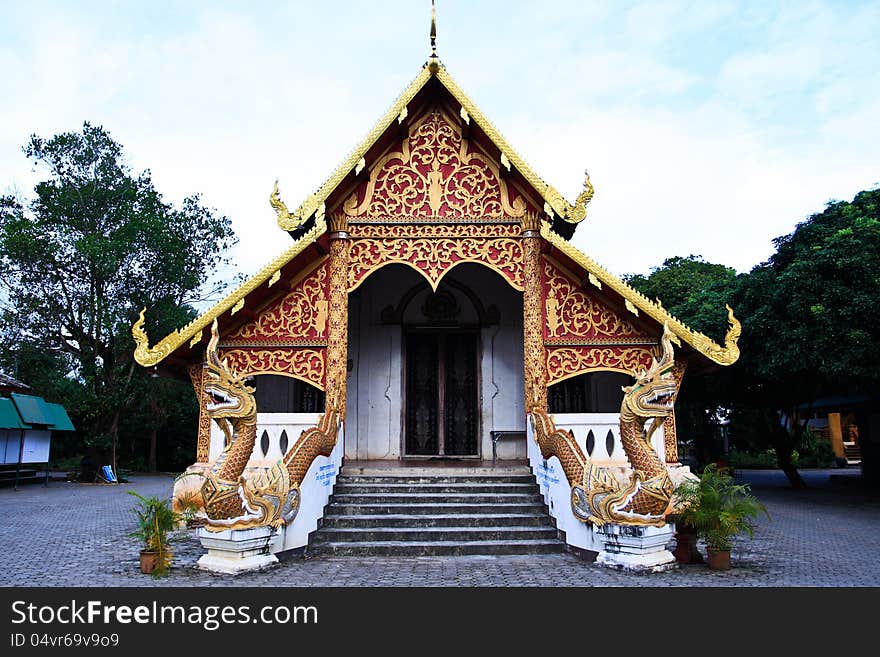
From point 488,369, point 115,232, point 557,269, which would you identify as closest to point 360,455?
point 488,369

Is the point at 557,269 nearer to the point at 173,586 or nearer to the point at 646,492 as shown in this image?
the point at 646,492

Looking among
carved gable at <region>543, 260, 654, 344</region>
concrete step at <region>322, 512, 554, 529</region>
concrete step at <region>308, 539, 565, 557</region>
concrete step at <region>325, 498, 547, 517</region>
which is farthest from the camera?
carved gable at <region>543, 260, 654, 344</region>

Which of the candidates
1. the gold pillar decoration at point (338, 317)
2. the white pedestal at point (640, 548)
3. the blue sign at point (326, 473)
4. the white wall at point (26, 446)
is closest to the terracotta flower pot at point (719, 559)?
the white pedestal at point (640, 548)

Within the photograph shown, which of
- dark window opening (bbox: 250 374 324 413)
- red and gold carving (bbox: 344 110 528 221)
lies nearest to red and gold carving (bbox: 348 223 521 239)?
red and gold carving (bbox: 344 110 528 221)

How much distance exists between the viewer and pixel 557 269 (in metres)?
8.47

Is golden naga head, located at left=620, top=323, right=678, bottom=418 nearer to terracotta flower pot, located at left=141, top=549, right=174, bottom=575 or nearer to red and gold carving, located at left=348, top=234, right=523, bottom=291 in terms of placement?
red and gold carving, located at left=348, top=234, right=523, bottom=291

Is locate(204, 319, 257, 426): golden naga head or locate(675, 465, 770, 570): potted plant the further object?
locate(204, 319, 257, 426): golden naga head

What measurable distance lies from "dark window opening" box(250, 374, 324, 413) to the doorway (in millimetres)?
1577

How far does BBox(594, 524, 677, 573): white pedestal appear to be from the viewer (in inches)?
228

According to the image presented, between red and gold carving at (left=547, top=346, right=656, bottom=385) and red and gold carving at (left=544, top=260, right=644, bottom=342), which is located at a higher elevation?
red and gold carving at (left=544, top=260, right=644, bottom=342)

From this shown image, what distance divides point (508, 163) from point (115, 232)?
14186 millimetres

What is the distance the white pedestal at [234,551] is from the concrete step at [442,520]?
1185 millimetres

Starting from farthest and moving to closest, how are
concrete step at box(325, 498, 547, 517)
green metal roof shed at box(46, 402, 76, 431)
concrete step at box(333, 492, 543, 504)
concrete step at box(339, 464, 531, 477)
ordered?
1. green metal roof shed at box(46, 402, 76, 431)
2. concrete step at box(339, 464, 531, 477)
3. concrete step at box(333, 492, 543, 504)
4. concrete step at box(325, 498, 547, 517)

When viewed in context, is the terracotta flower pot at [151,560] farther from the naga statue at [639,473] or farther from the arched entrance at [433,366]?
the arched entrance at [433,366]
